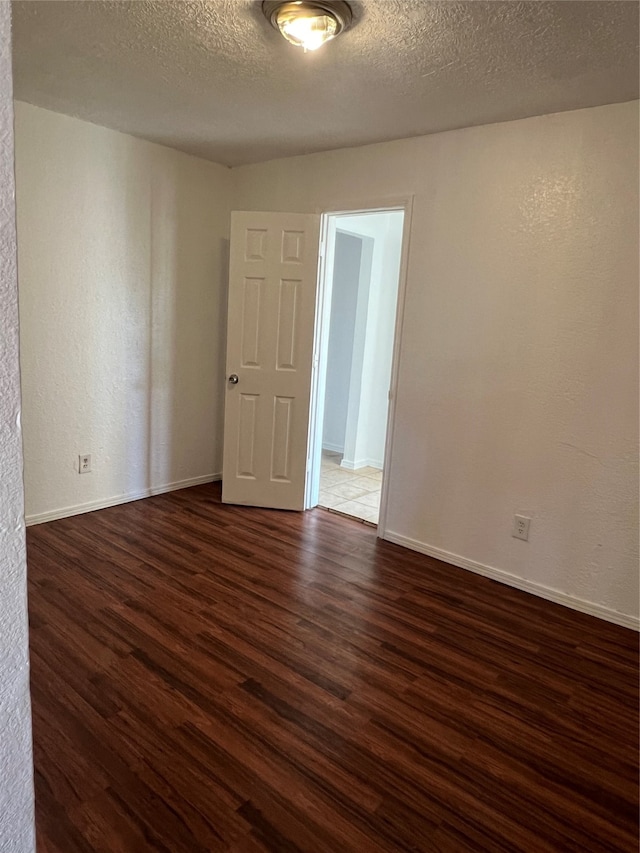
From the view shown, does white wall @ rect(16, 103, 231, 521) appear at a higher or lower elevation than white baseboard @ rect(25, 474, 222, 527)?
higher

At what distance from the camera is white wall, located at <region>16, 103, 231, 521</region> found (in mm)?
3119

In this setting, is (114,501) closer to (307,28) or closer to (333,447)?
(333,447)

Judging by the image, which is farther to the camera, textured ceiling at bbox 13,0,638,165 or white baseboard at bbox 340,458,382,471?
white baseboard at bbox 340,458,382,471

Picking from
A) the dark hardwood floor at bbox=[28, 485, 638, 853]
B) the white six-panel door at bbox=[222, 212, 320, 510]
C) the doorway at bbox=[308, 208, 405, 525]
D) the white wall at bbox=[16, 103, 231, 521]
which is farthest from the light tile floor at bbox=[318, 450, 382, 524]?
the white wall at bbox=[16, 103, 231, 521]

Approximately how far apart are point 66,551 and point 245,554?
0.98 meters

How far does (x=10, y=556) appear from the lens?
0.70 metres

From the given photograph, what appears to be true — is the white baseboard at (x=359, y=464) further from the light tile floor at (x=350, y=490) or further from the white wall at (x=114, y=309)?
the white wall at (x=114, y=309)

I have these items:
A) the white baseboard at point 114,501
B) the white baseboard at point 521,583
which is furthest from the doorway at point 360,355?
the white baseboard at point 114,501

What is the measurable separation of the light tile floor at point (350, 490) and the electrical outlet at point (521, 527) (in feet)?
3.50

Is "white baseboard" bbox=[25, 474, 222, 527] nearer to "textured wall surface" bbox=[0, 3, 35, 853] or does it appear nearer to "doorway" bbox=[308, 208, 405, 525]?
"doorway" bbox=[308, 208, 405, 525]

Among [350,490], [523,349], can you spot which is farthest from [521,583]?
[350,490]

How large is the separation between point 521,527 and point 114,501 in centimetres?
262

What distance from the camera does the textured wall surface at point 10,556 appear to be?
25.1 inches

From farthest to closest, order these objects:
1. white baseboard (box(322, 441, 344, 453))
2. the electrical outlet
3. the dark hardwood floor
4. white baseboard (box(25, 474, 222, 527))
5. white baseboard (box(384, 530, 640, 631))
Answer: white baseboard (box(322, 441, 344, 453)), white baseboard (box(25, 474, 222, 527)), the electrical outlet, white baseboard (box(384, 530, 640, 631)), the dark hardwood floor
